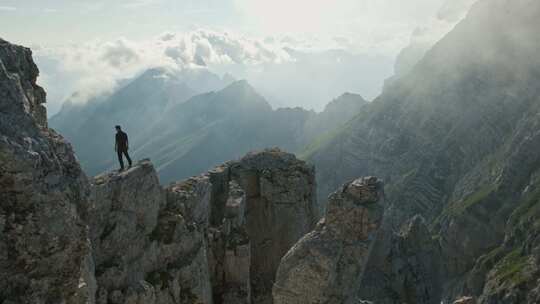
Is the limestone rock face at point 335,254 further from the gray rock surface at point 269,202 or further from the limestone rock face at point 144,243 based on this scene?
the gray rock surface at point 269,202

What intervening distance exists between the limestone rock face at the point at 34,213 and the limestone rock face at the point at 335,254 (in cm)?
2079

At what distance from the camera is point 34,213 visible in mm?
17359

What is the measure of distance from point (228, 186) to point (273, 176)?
19.9ft

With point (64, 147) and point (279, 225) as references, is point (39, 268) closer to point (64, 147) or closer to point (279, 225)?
point (64, 147)

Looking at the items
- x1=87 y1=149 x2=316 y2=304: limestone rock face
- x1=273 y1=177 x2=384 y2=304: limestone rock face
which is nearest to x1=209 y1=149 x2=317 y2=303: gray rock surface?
x1=87 y1=149 x2=316 y2=304: limestone rock face

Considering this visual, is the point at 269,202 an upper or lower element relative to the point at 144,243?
lower

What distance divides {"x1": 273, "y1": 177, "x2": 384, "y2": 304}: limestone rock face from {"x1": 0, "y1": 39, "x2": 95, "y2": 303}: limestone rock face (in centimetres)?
2079

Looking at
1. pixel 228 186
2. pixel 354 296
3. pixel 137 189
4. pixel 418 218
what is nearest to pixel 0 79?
pixel 137 189

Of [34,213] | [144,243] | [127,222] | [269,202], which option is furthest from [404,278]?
[34,213]

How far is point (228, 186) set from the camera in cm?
6744

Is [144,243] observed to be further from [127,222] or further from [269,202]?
[269,202]

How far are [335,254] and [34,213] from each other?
962 inches

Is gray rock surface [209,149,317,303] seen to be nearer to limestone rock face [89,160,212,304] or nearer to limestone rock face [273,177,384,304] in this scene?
limestone rock face [89,160,212,304]

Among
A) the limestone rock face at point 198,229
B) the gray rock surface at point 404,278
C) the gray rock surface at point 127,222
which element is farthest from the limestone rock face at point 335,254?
A: the gray rock surface at point 404,278
